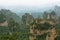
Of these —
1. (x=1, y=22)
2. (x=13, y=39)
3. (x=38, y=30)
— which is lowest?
(x=1, y=22)

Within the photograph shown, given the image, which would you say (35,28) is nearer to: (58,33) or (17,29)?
(58,33)

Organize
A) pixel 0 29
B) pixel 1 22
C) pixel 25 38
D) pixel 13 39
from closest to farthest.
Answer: pixel 13 39 < pixel 25 38 < pixel 0 29 < pixel 1 22

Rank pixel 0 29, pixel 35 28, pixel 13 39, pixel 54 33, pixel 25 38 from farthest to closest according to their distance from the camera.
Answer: pixel 0 29 < pixel 25 38 < pixel 35 28 < pixel 54 33 < pixel 13 39

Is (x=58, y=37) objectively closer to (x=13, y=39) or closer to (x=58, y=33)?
(x=58, y=33)

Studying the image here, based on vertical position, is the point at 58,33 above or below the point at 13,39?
below

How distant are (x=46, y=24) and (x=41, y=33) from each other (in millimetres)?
2244

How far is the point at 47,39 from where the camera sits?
119ft

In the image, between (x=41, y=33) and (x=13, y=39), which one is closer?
(x=13, y=39)

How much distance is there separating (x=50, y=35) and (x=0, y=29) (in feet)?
81.4

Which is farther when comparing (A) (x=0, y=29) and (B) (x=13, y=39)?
(A) (x=0, y=29)

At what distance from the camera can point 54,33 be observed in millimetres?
35375

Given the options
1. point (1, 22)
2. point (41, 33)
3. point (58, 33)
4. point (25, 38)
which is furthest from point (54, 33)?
point (1, 22)

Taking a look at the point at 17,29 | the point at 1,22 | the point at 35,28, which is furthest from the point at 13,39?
the point at 1,22

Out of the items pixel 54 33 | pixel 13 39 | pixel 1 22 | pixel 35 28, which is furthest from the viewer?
pixel 1 22
